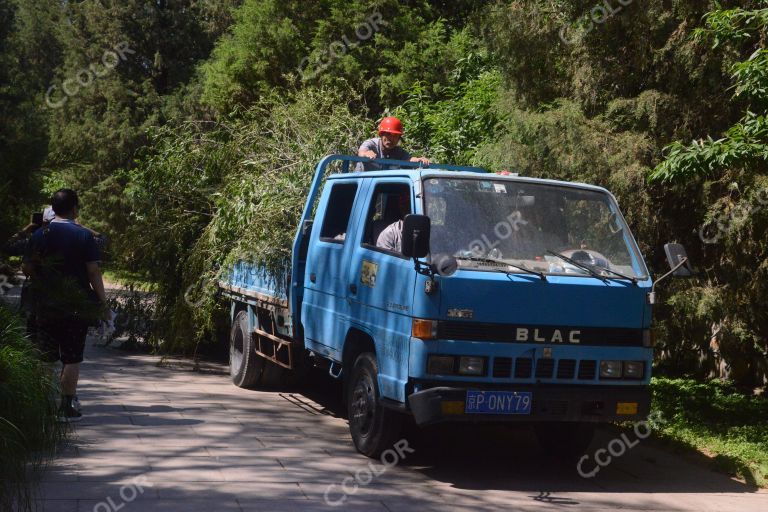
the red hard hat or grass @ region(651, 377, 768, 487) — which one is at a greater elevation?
the red hard hat

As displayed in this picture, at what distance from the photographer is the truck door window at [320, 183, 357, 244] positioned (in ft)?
29.9

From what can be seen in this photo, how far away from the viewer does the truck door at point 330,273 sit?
8406mm

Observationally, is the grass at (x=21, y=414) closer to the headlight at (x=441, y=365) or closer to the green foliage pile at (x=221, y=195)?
the headlight at (x=441, y=365)

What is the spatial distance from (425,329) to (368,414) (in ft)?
3.56

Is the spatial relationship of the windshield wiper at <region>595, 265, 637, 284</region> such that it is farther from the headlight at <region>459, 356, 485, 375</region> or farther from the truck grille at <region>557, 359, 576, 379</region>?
the headlight at <region>459, 356, 485, 375</region>

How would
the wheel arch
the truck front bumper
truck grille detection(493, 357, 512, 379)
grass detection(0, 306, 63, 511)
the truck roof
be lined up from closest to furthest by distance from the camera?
grass detection(0, 306, 63, 511) < the truck front bumper < truck grille detection(493, 357, 512, 379) < the truck roof < the wheel arch

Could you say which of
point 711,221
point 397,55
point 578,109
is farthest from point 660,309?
point 397,55

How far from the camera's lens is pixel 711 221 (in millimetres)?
10141

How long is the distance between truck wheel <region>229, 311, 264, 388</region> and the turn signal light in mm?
4319

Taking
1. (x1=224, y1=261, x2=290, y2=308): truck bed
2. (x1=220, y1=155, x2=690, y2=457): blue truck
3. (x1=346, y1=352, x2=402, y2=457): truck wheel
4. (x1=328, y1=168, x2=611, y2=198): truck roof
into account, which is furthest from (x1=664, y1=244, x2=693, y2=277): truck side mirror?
(x1=224, y1=261, x2=290, y2=308): truck bed

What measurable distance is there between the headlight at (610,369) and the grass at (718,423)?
→ 1.54 metres

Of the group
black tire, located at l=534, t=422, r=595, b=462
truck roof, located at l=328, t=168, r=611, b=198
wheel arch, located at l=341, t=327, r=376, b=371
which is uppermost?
truck roof, located at l=328, t=168, r=611, b=198

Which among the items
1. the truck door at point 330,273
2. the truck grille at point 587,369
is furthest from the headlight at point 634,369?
the truck door at point 330,273

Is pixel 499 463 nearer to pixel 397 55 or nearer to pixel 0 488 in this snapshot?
pixel 0 488
